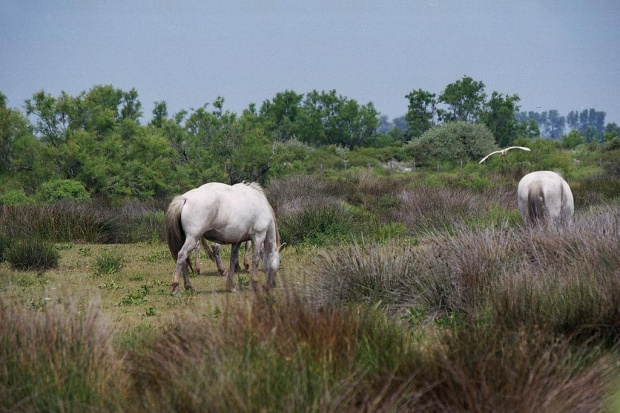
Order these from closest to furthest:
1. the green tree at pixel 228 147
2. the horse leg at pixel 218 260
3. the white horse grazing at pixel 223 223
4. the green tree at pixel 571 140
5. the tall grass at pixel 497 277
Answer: the tall grass at pixel 497 277 → the white horse grazing at pixel 223 223 → the horse leg at pixel 218 260 → the green tree at pixel 228 147 → the green tree at pixel 571 140

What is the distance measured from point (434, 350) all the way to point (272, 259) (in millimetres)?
6881

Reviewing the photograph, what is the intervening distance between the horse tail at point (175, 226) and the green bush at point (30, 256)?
11.6 ft

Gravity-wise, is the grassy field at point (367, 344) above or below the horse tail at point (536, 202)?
below

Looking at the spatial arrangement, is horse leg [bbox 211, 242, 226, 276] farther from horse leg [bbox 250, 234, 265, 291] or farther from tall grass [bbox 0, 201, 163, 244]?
tall grass [bbox 0, 201, 163, 244]

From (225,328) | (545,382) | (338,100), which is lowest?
(545,382)

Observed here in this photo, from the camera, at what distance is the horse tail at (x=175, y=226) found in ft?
37.0

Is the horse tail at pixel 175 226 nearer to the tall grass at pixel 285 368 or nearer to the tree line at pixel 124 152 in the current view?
the tall grass at pixel 285 368

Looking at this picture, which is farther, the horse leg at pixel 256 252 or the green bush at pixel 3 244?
the green bush at pixel 3 244

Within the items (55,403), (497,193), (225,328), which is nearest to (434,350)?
(225,328)

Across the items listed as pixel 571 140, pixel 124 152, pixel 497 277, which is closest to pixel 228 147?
pixel 124 152

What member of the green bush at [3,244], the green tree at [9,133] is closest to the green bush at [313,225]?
the green bush at [3,244]

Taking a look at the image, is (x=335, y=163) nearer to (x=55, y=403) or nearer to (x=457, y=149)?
(x=457, y=149)

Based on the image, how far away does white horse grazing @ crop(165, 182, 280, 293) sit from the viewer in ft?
36.9

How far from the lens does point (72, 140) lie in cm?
2933
